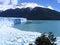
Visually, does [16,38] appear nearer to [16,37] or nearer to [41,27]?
[16,37]

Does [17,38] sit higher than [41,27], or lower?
higher

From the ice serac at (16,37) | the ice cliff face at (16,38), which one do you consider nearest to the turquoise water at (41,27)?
the ice serac at (16,37)

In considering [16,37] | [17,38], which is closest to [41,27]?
[16,37]

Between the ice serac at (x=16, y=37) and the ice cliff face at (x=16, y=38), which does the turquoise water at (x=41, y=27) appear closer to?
the ice serac at (x=16, y=37)

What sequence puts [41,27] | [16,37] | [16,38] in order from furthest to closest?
[41,27] → [16,37] → [16,38]

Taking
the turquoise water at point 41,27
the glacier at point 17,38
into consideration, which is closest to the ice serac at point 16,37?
the glacier at point 17,38

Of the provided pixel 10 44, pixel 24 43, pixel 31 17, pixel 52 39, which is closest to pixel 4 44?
pixel 10 44

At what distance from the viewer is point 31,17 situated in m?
12.3

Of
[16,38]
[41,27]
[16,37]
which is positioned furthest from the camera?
[41,27]

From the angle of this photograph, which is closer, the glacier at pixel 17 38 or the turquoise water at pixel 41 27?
the glacier at pixel 17 38

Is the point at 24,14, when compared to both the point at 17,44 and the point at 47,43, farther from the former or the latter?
the point at 47,43

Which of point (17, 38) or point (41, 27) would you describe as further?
point (41, 27)

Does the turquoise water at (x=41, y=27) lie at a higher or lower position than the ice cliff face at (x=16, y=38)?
lower

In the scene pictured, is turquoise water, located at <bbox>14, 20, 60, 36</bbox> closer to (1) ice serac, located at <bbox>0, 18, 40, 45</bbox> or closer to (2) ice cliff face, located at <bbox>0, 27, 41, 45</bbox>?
(1) ice serac, located at <bbox>0, 18, 40, 45</bbox>
